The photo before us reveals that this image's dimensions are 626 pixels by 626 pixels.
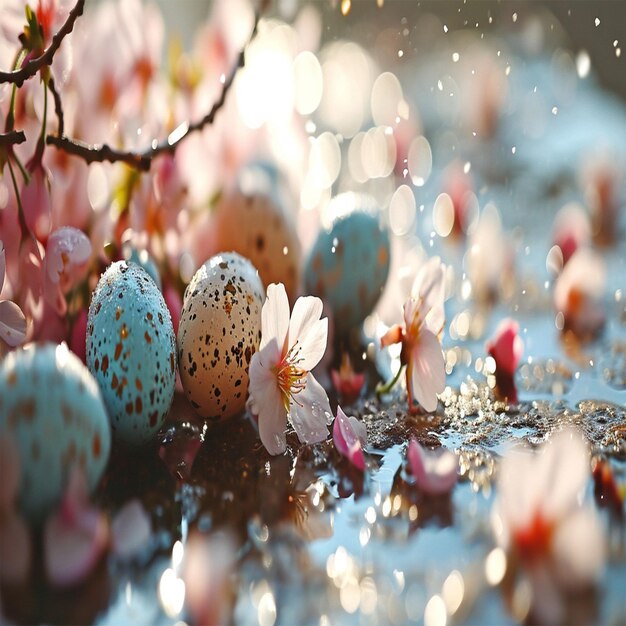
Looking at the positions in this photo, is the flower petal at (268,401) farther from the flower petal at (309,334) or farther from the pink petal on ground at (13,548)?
the pink petal on ground at (13,548)

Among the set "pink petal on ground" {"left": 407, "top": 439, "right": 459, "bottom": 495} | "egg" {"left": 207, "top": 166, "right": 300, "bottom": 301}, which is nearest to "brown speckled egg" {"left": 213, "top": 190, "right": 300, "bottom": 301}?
"egg" {"left": 207, "top": 166, "right": 300, "bottom": 301}

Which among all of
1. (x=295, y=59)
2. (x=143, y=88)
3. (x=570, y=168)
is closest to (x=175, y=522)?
(x=143, y=88)

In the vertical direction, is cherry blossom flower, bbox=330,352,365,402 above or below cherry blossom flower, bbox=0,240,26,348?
below

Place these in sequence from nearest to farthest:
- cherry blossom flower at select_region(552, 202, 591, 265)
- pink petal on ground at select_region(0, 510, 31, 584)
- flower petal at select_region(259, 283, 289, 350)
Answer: pink petal on ground at select_region(0, 510, 31, 584) < flower petal at select_region(259, 283, 289, 350) < cherry blossom flower at select_region(552, 202, 591, 265)

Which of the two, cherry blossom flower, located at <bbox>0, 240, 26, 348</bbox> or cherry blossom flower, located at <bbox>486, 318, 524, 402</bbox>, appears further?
cherry blossom flower, located at <bbox>486, 318, 524, 402</bbox>

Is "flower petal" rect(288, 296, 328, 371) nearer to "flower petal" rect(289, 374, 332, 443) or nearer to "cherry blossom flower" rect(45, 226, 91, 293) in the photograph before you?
"flower petal" rect(289, 374, 332, 443)

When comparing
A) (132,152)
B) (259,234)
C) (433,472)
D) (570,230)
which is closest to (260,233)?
(259,234)

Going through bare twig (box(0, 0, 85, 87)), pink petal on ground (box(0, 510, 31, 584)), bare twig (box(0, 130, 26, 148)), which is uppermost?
bare twig (box(0, 0, 85, 87))
